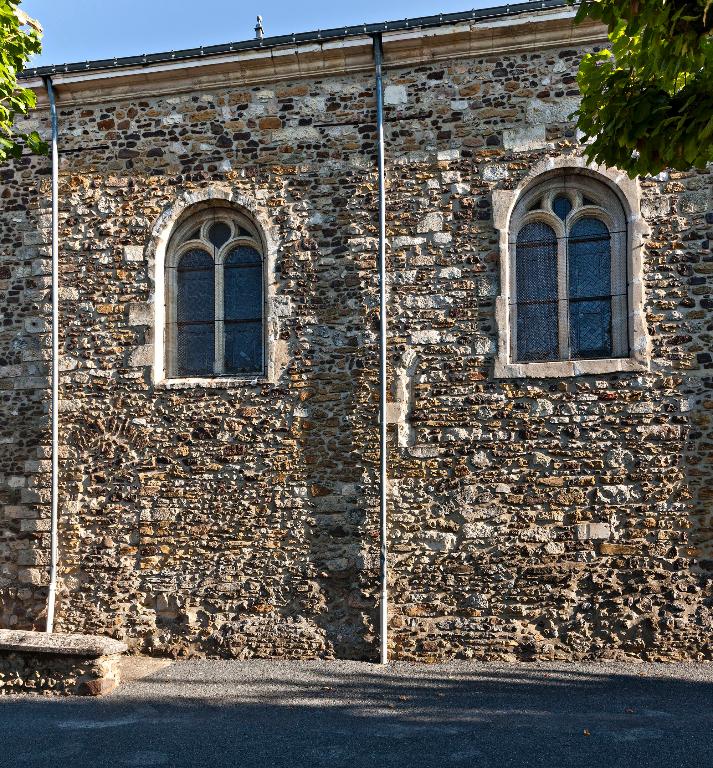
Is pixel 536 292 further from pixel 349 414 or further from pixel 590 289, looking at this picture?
pixel 349 414

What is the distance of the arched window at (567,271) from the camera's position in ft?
27.0

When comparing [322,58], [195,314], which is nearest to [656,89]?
[322,58]

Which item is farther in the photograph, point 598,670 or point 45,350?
point 45,350

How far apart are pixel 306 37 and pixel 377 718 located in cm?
624

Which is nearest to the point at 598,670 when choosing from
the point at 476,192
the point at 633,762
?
the point at 633,762

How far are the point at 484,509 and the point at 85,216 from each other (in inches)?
196

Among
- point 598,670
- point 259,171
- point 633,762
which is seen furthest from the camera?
point 259,171

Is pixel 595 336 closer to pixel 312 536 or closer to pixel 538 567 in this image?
pixel 538 567

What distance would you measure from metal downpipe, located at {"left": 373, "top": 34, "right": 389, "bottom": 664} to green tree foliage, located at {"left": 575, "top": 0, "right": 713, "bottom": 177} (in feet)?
11.3

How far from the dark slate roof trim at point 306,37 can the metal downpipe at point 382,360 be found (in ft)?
0.91

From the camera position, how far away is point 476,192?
27.5 feet

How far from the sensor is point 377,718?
20.7 ft

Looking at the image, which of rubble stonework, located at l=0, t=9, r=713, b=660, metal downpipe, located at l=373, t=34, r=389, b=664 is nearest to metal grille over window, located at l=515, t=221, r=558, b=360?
rubble stonework, located at l=0, t=9, r=713, b=660

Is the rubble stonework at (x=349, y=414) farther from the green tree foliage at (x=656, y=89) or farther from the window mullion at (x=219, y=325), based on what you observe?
the green tree foliage at (x=656, y=89)
